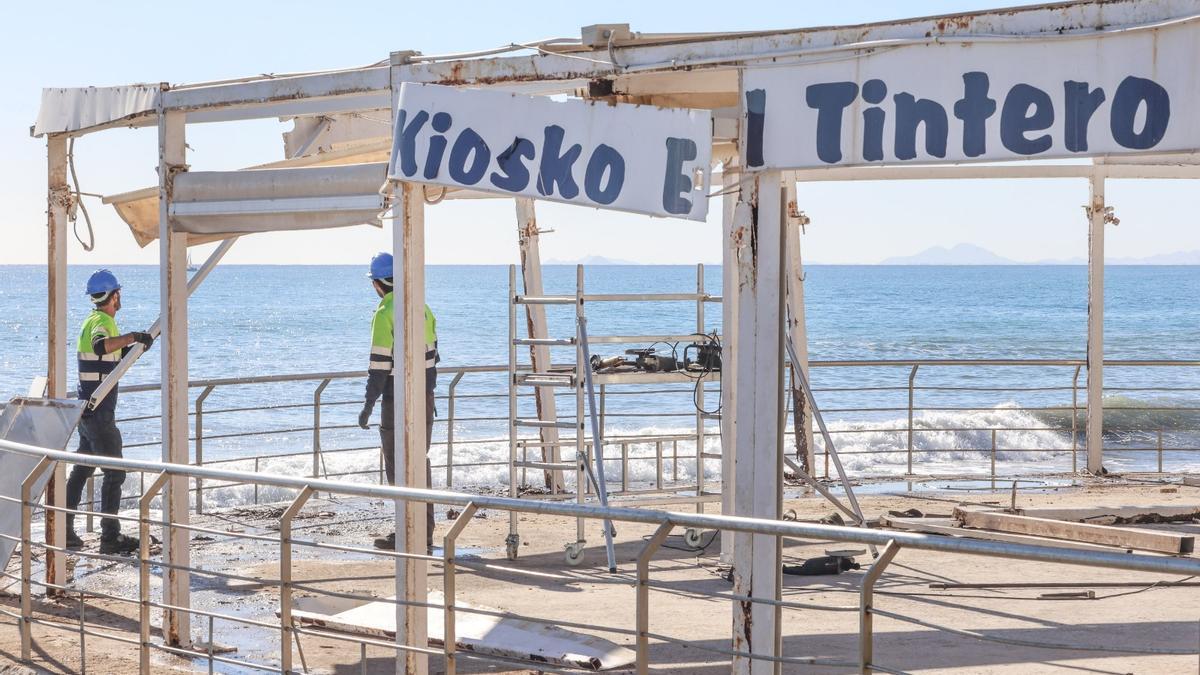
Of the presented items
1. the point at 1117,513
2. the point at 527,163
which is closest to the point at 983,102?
the point at 527,163

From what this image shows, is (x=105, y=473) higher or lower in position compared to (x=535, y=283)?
lower

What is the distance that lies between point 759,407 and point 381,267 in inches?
207

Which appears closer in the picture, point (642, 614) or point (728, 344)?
point (642, 614)

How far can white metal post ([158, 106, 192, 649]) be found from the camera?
22.7 ft

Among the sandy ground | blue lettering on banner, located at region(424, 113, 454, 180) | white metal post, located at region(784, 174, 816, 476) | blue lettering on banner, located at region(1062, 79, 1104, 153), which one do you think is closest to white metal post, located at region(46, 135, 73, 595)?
the sandy ground

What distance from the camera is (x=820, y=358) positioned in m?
46.7

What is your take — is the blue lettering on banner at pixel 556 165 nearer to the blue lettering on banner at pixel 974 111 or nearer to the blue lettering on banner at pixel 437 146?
the blue lettering on banner at pixel 437 146

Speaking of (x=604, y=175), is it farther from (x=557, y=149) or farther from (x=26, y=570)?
(x=26, y=570)

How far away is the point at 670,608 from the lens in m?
7.72

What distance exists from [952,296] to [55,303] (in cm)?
7059

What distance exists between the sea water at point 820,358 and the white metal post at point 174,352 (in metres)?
2.68

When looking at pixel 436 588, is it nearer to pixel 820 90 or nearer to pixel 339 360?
pixel 820 90

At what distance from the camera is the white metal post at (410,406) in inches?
239

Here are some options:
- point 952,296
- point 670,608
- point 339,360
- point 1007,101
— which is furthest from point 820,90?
point 952,296
